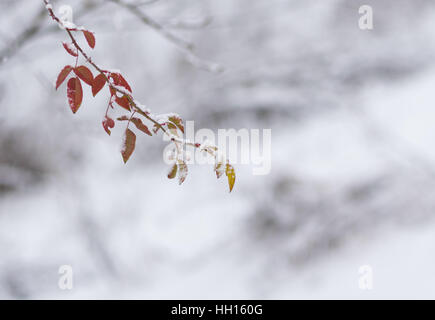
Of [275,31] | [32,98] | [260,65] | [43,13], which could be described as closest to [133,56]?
[32,98]

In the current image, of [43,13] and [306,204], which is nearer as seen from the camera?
[43,13]

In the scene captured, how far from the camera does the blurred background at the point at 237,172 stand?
3.86 meters

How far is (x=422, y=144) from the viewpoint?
207 inches

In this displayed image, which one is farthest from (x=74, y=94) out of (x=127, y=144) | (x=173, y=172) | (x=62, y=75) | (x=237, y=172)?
(x=237, y=172)

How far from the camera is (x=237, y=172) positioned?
16.3 feet

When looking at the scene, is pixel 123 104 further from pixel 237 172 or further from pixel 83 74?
pixel 237 172

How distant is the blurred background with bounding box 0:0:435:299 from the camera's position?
3857mm

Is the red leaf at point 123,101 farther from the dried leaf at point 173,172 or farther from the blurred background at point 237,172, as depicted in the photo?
the blurred background at point 237,172

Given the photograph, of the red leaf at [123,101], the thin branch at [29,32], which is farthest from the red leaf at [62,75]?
the thin branch at [29,32]

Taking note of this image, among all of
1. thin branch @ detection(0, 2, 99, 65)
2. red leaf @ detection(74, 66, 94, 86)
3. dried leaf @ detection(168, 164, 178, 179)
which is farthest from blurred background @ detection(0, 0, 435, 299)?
dried leaf @ detection(168, 164, 178, 179)

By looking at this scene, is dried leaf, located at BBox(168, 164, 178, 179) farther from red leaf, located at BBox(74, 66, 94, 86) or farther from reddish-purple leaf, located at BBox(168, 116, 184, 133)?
red leaf, located at BBox(74, 66, 94, 86)
